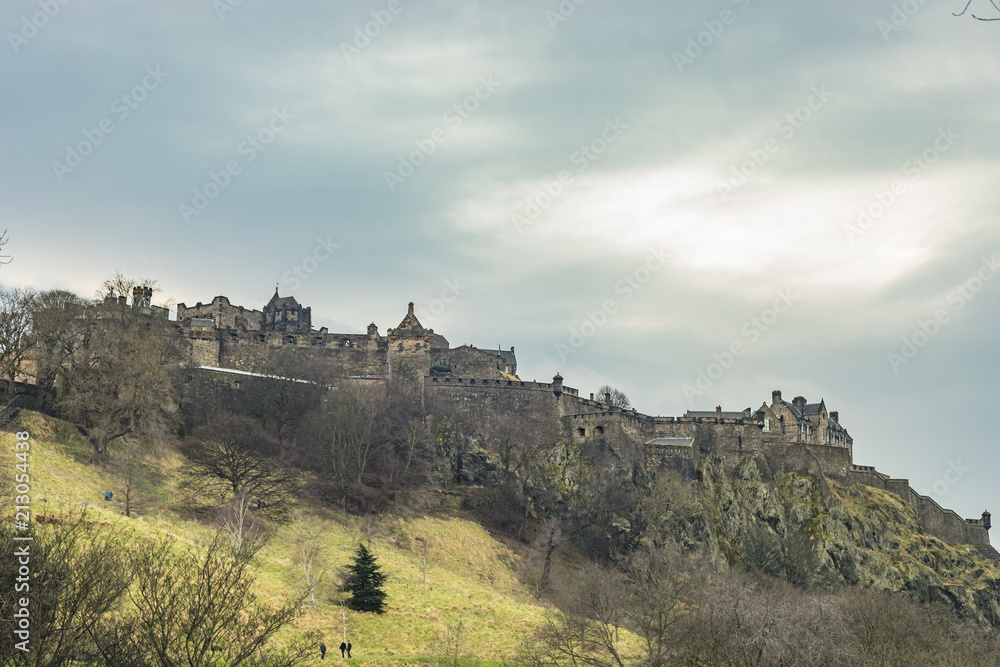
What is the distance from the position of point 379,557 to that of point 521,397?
2280 centimetres

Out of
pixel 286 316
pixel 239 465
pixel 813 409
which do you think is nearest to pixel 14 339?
pixel 239 465

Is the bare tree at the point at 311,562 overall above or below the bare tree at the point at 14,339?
below

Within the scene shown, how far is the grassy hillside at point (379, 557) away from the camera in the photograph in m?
37.7

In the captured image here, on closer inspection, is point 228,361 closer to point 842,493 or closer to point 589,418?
point 589,418

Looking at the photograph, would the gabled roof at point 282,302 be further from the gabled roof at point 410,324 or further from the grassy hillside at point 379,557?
the grassy hillside at point 379,557

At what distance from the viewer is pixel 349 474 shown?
58719mm

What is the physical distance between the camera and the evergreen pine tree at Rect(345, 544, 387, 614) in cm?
3997

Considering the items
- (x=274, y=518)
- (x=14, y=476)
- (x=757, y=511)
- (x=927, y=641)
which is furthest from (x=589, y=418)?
(x=14, y=476)

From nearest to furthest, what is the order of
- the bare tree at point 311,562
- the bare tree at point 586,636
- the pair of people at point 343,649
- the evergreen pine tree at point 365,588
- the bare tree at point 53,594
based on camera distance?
the bare tree at point 53,594 < the pair of people at point 343,649 < the bare tree at point 586,636 < the bare tree at point 311,562 < the evergreen pine tree at point 365,588

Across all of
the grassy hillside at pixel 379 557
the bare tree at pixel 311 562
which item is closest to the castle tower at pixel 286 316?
the grassy hillside at pixel 379 557

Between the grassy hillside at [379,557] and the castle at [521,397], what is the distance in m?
13.2

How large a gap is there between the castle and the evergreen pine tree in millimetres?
28210

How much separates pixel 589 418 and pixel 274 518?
27.4m

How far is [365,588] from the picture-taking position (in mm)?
40031
